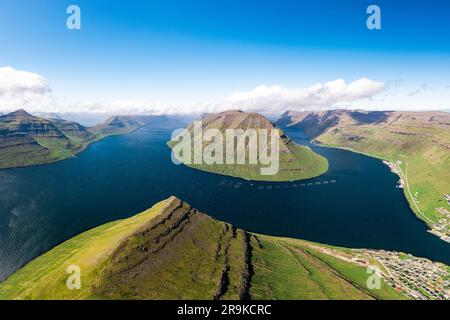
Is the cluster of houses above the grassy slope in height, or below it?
below

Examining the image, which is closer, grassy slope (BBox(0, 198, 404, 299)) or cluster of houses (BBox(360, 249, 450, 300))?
grassy slope (BBox(0, 198, 404, 299))

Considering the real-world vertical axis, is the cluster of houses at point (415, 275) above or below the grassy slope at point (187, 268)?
below

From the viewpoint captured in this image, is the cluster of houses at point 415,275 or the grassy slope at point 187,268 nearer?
the grassy slope at point 187,268

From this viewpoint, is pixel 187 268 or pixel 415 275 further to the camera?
pixel 415 275

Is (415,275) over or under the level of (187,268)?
under
